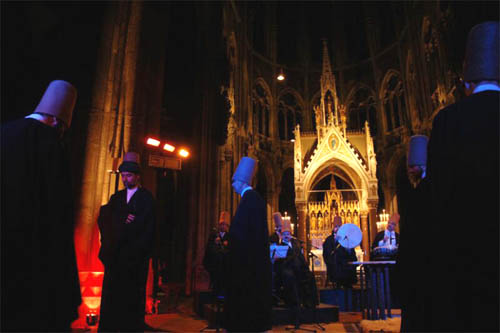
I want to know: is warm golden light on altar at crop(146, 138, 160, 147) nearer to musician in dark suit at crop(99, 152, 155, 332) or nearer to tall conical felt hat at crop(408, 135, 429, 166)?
musician in dark suit at crop(99, 152, 155, 332)

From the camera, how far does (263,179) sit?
852 inches

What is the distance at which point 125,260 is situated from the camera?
3.10 meters

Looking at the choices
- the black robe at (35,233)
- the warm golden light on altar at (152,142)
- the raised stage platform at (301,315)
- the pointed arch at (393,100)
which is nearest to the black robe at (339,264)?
the raised stage platform at (301,315)

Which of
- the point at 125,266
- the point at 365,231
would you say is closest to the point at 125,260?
the point at 125,266

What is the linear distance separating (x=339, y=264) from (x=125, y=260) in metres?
6.52

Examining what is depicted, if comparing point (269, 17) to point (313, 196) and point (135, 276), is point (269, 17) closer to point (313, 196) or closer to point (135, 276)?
point (313, 196)

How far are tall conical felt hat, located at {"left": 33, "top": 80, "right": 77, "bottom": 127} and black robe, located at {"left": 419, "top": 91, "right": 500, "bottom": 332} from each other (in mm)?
2293

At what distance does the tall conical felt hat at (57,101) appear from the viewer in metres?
2.10

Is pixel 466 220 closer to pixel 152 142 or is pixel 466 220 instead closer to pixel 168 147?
pixel 152 142

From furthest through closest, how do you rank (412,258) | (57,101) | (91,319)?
(91,319)
(412,258)
(57,101)

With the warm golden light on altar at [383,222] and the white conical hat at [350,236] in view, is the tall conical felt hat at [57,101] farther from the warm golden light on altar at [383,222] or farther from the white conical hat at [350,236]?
the warm golden light on altar at [383,222]

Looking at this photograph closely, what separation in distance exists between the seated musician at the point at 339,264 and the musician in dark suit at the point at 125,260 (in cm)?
570

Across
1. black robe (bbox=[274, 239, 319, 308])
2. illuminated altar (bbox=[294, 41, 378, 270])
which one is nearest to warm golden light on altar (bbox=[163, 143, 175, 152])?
black robe (bbox=[274, 239, 319, 308])

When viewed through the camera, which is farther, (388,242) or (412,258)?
(388,242)
